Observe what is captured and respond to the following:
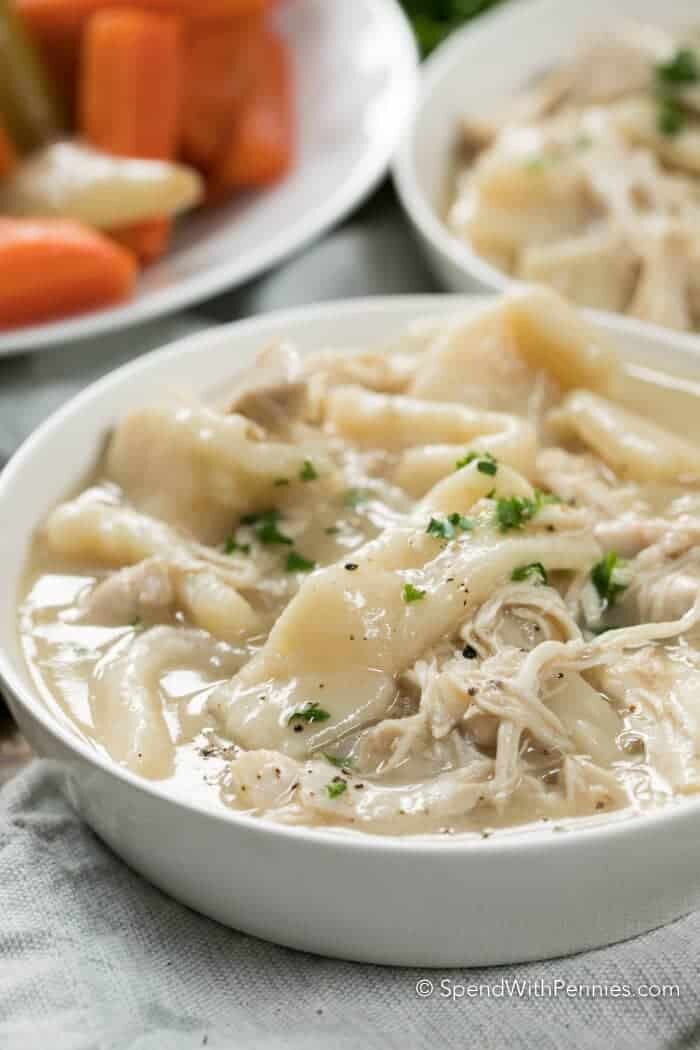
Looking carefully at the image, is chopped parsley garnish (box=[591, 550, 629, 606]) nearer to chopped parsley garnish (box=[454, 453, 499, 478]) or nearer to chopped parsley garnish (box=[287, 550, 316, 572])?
chopped parsley garnish (box=[454, 453, 499, 478])

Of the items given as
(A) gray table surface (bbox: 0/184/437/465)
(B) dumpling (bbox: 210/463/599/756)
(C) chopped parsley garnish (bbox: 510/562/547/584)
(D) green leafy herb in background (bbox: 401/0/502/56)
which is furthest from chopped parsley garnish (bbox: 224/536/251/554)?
(D) green leafy herb in background (bbox: 401/0/502/56)

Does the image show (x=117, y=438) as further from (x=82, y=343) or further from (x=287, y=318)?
(x=82, y=343)

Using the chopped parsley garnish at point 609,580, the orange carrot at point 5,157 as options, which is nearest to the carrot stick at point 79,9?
the orange carrot at point 5,157

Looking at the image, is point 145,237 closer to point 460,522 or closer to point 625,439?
point 625,439

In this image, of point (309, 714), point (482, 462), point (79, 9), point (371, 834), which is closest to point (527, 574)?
point (482, 462)

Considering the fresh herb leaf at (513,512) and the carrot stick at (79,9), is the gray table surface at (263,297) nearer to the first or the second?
the carrot stick at (79,9)

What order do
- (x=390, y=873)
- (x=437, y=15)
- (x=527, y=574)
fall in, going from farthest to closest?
(x=437, y=15) → (x=527, y=574) → (x=390, y=873)
